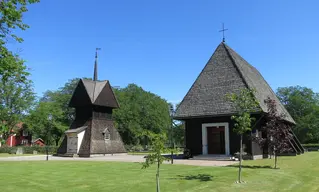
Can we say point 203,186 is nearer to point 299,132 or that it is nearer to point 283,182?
point 283,182

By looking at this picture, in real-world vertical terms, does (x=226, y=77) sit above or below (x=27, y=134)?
above

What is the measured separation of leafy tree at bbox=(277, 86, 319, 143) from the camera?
61000mm

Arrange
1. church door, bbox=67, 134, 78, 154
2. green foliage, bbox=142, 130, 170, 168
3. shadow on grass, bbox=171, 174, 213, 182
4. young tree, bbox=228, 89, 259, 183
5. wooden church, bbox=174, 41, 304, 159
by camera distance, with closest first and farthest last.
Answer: green foliage, bbox=142, 130, 170, 168
shadow on grass, bbox=171, 174, 213, 182
young tree, bbox=228, 89, 259, 183
wooden church, bbox=174, 41, 304, 159
church door, bbox=67, 134, 78, 154

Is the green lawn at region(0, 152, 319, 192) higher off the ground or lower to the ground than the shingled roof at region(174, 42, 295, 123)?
lower

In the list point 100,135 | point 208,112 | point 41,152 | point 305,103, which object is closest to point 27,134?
point 41,152

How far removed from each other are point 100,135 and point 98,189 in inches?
1087

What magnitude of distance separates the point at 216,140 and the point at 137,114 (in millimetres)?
45693

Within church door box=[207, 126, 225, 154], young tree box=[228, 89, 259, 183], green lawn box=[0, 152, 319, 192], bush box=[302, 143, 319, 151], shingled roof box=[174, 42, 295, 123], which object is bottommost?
bush box=[302, 143, 319, 151]

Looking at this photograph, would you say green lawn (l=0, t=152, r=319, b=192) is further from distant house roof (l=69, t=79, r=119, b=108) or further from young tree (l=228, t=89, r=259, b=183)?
distant house roof (l=69, t=79, r=119, b=108)

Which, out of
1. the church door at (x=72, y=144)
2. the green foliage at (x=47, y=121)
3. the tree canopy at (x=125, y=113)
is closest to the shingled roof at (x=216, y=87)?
the church door at (x=72, y=144)

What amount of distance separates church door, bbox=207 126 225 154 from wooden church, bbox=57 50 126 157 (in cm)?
1658

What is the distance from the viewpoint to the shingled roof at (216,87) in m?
22.6

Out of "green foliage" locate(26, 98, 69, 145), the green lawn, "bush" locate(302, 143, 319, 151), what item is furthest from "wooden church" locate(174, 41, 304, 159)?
"green foliage" locate(26, 98, 69, 145)

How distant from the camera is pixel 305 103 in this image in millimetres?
69500
